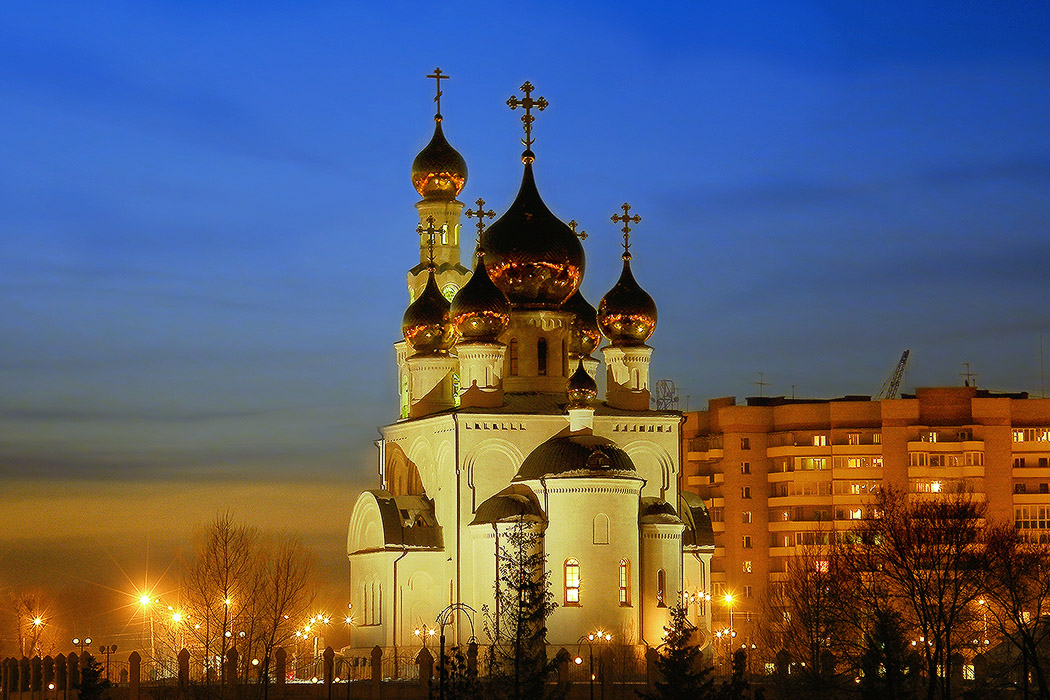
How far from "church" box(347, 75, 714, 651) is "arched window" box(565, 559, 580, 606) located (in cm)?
5

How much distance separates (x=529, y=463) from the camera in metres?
50.6

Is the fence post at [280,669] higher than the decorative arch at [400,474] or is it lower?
lower

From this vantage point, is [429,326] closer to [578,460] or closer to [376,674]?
[578,460]

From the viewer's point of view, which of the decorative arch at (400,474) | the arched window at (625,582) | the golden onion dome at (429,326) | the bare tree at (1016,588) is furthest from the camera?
the golden onion dome at (429,326)

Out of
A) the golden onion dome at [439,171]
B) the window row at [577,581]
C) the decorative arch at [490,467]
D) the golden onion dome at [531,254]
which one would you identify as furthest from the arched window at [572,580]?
the golden onion dome at [439,171]

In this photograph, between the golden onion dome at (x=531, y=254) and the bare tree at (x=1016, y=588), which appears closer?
the bare tree at (x=1016, y=588)

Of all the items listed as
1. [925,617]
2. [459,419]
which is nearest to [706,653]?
[459,419]

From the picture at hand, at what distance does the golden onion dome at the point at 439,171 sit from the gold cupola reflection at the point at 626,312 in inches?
283

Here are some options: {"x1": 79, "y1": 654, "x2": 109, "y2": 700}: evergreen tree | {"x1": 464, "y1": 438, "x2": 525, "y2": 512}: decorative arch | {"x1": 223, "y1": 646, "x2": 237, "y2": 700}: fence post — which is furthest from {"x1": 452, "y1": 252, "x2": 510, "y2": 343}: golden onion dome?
{"x1": 79, "y1": 654, "x2": 109, "y2": 700}: evergreen tree

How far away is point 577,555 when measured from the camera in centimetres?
4903

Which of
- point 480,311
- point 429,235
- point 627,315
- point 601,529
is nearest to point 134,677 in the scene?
point 601,529

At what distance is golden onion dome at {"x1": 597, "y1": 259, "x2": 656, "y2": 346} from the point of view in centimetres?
5603

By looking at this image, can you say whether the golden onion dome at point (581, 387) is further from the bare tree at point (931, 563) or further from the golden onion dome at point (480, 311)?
the bare tree at point (931, 563)

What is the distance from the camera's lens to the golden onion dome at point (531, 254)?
5469 cm
